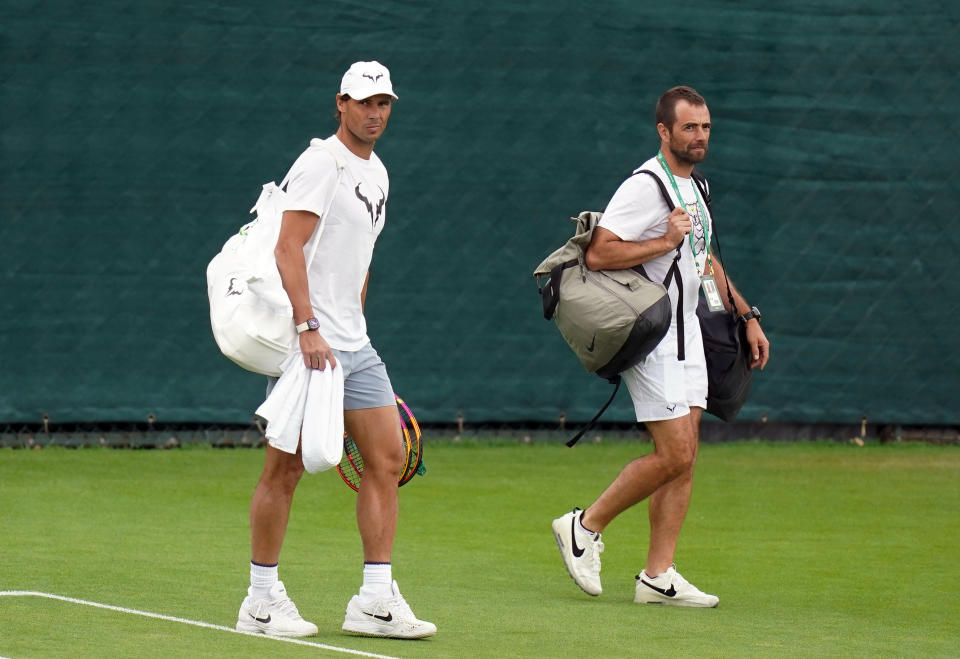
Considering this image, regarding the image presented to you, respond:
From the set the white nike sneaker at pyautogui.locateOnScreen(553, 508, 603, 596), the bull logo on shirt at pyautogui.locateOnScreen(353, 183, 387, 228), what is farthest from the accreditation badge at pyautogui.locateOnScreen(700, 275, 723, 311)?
the bull logo on shirt at pyautogui.locateOnScreen(353, 183, 387, 228)

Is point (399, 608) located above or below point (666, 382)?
below

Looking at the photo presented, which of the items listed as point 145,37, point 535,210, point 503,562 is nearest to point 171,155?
point 145,37

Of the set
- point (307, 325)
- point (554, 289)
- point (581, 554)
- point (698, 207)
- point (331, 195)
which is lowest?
point (581, 554)

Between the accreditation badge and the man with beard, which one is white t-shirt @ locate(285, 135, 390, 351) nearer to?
the man with beard

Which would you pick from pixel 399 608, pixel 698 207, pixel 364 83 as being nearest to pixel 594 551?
pixel 399 608

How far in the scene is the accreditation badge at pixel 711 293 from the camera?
249 inches

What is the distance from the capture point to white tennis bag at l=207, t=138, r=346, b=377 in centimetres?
512

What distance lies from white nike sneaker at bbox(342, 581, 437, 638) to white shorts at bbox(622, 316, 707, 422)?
1.30 m

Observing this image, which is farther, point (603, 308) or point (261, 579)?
point (603, 308)

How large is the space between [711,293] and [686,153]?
539 mm

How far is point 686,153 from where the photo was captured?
615 cm

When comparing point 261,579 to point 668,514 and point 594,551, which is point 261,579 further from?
point 668,514

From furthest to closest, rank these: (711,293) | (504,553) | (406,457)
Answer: (504,553) → (711,293) → (406,457)

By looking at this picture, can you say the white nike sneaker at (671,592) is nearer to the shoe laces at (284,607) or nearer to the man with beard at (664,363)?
the man with beard at (664,363)
